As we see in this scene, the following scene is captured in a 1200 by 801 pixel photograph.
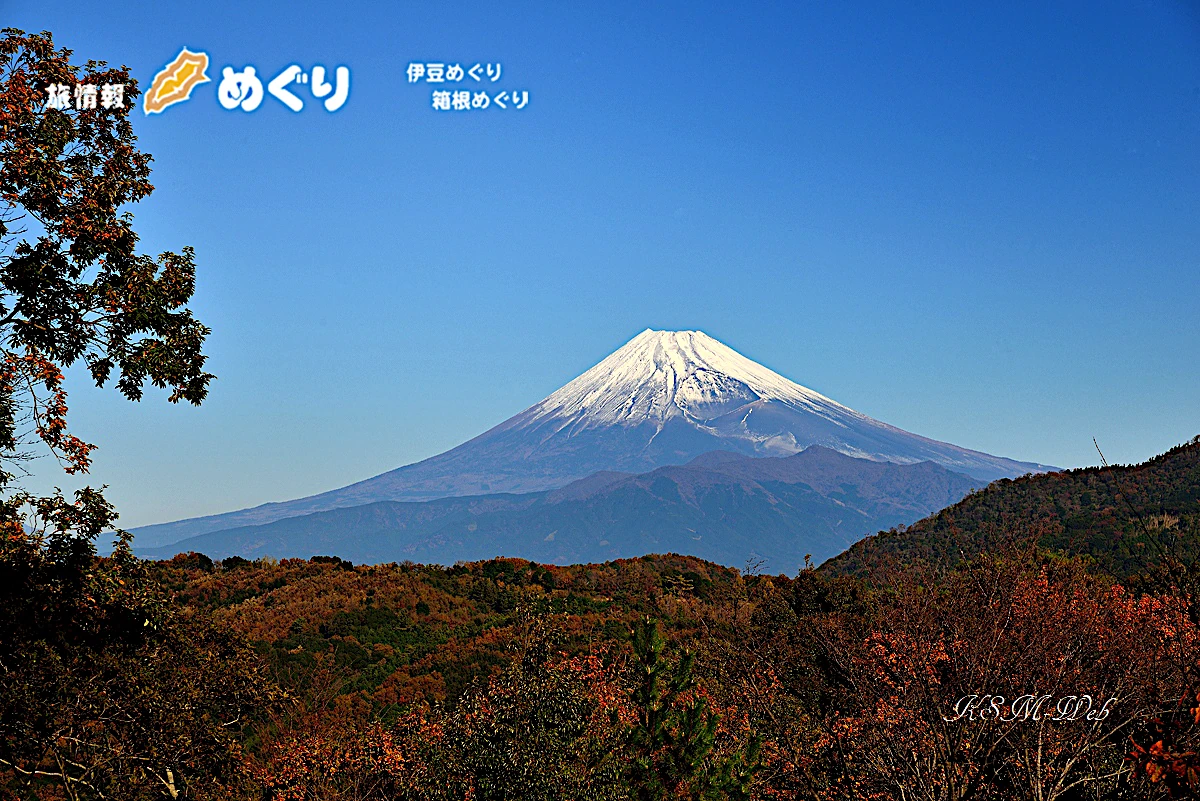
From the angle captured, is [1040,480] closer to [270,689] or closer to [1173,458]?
[1173,458]

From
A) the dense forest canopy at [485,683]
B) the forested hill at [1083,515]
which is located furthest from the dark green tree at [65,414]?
the forested hill at [1083,515]

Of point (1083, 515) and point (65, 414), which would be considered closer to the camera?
point (65, 414)

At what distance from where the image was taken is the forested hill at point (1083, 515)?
3087 cm

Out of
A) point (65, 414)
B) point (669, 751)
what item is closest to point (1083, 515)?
point (669, 751)

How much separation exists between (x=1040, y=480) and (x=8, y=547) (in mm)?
48596

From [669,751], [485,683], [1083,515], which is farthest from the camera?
[1083,515]

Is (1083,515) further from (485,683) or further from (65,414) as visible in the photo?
(65,414)

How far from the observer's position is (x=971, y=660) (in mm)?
7809

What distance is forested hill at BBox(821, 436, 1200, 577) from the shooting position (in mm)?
30872

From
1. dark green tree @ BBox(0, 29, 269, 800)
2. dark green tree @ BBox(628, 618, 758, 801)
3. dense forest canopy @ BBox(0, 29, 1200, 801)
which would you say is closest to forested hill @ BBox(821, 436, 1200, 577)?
dense forest canopy @ BBox(0, 29, 1200, 801)

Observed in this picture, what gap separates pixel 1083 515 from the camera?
122 feet

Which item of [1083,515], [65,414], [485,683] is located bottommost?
[485,683]

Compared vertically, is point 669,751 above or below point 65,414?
below

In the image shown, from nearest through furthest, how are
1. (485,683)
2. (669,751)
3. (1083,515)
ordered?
(669,751), (485,683), (1083,515)
